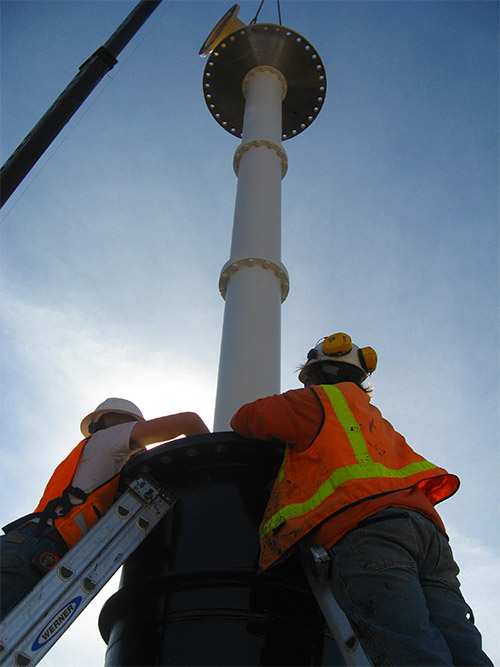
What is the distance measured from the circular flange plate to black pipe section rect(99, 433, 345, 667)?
748 centimetres

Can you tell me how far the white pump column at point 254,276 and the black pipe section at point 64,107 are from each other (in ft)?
6.33

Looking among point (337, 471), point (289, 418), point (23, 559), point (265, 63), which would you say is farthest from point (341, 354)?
point (265, 63)

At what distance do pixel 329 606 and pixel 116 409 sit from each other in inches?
84.0

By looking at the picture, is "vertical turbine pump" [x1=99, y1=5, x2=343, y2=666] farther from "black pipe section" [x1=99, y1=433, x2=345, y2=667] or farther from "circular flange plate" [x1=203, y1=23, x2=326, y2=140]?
"circular flange plate" [x1=203, y1=23, x2=326, y2=140]

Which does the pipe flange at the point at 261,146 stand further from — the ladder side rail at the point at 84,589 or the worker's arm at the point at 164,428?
the ladder side rail at the point at 84,589

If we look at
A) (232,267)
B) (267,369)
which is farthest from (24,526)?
(232,267)

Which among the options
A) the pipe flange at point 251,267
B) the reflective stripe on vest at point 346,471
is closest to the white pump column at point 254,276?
the pipe flange at point 251,267

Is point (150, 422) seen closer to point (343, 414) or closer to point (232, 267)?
point (343, 414)

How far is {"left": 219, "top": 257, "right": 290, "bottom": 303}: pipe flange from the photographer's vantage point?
5875mm

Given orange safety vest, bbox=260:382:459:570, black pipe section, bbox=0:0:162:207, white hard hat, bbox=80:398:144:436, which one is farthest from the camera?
black pipe section, bbox=0:0:162:207

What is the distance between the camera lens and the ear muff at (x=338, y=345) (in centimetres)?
372

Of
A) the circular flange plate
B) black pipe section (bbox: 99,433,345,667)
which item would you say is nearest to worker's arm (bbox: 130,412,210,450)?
black pipe section (bbox: 99,433,345,667)

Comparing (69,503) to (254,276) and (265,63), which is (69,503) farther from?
(265,63)

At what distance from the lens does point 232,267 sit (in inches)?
233
